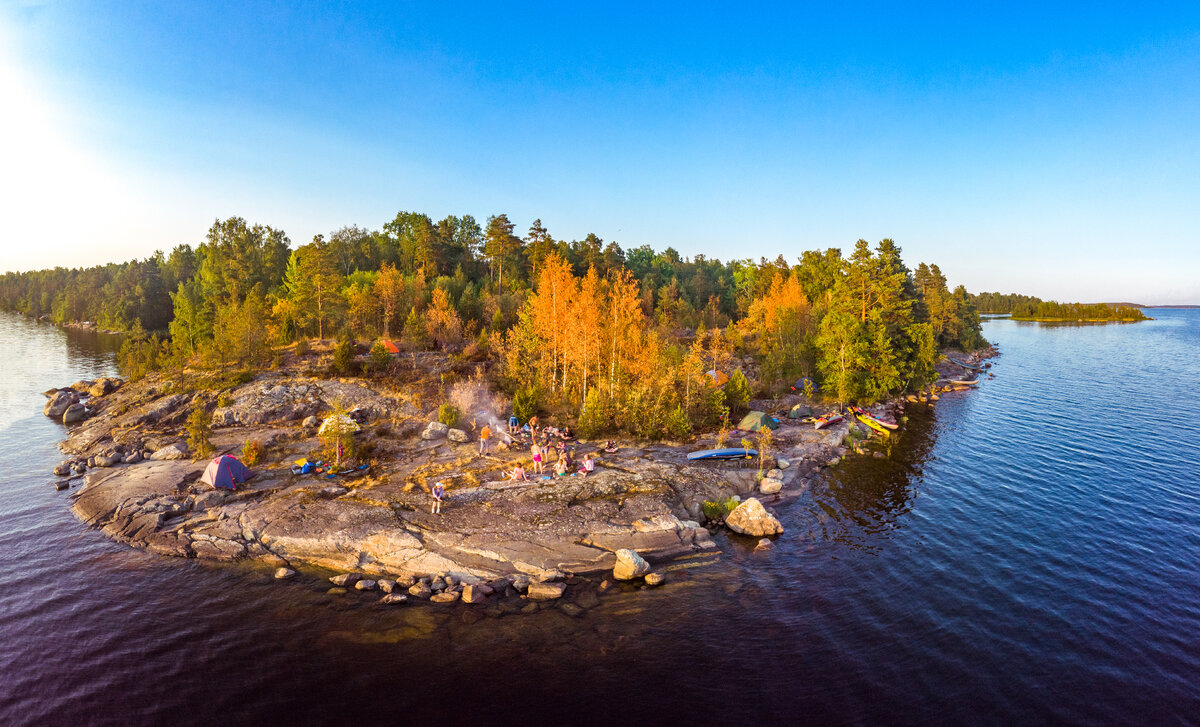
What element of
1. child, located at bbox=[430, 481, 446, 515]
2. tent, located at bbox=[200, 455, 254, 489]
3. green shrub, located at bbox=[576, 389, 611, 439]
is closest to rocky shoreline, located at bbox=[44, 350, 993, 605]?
child, located at bbox=[430, 481, 446, 515]

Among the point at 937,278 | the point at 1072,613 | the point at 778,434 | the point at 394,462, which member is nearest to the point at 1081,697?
the point at 1072,613

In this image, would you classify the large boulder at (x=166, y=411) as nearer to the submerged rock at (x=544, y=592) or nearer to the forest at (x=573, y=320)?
the forest at (x=573, y=320)

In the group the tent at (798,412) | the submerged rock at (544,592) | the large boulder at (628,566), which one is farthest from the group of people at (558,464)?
the tent at (798,412)

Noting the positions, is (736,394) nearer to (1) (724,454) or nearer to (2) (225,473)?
(1) (724,454)

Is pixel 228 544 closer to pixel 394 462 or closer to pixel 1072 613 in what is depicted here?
pixel 394 462

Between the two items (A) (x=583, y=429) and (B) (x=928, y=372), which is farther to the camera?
(B) (x=928, y=372)

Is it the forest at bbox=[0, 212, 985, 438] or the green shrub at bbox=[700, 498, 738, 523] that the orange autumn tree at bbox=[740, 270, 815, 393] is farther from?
the green shrub at bbox=[700, 498, 738, 523]
